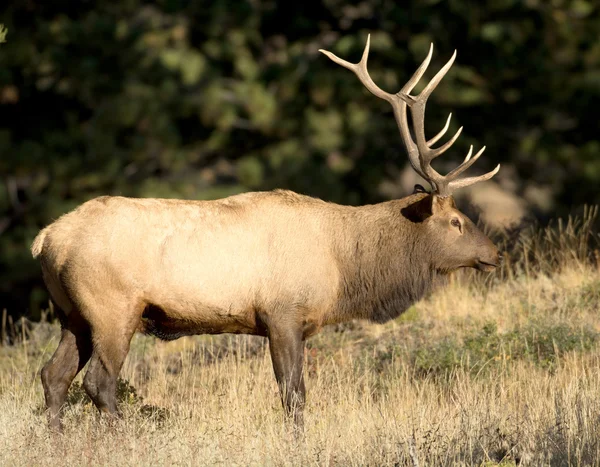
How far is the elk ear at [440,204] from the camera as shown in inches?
308

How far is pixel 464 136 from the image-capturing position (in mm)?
18609

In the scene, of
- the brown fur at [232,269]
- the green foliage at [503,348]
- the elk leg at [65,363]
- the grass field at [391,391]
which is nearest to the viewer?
the grass field at [391,391]

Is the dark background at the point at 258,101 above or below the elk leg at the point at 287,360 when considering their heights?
above

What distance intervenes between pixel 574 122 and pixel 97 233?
1370 cm

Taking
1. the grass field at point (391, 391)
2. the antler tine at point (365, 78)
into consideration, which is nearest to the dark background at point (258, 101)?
the grass field at point (391, 391)

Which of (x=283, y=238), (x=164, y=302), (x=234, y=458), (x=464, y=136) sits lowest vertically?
(x=234, y=458)

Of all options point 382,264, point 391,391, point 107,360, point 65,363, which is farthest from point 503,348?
point 65,363

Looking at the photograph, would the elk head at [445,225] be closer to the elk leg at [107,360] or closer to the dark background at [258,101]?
the elk leg at [107,360]

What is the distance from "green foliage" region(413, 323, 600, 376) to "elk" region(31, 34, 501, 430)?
764 millimetres

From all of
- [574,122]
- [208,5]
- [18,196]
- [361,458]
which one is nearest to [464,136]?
[574,122]

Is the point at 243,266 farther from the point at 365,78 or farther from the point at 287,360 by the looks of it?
the point at 365,78

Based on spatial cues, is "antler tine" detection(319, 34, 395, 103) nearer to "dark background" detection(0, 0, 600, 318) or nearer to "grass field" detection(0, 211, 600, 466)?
"grass field" detection(0, 211, 600, 466)

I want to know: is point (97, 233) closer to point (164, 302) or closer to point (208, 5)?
point (164, 302)

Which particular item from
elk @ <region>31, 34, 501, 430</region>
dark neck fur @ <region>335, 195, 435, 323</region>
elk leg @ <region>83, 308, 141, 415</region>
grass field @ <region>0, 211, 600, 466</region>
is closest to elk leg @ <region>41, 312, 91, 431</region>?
elk @ <region>31, 34, 501, 430</region>
